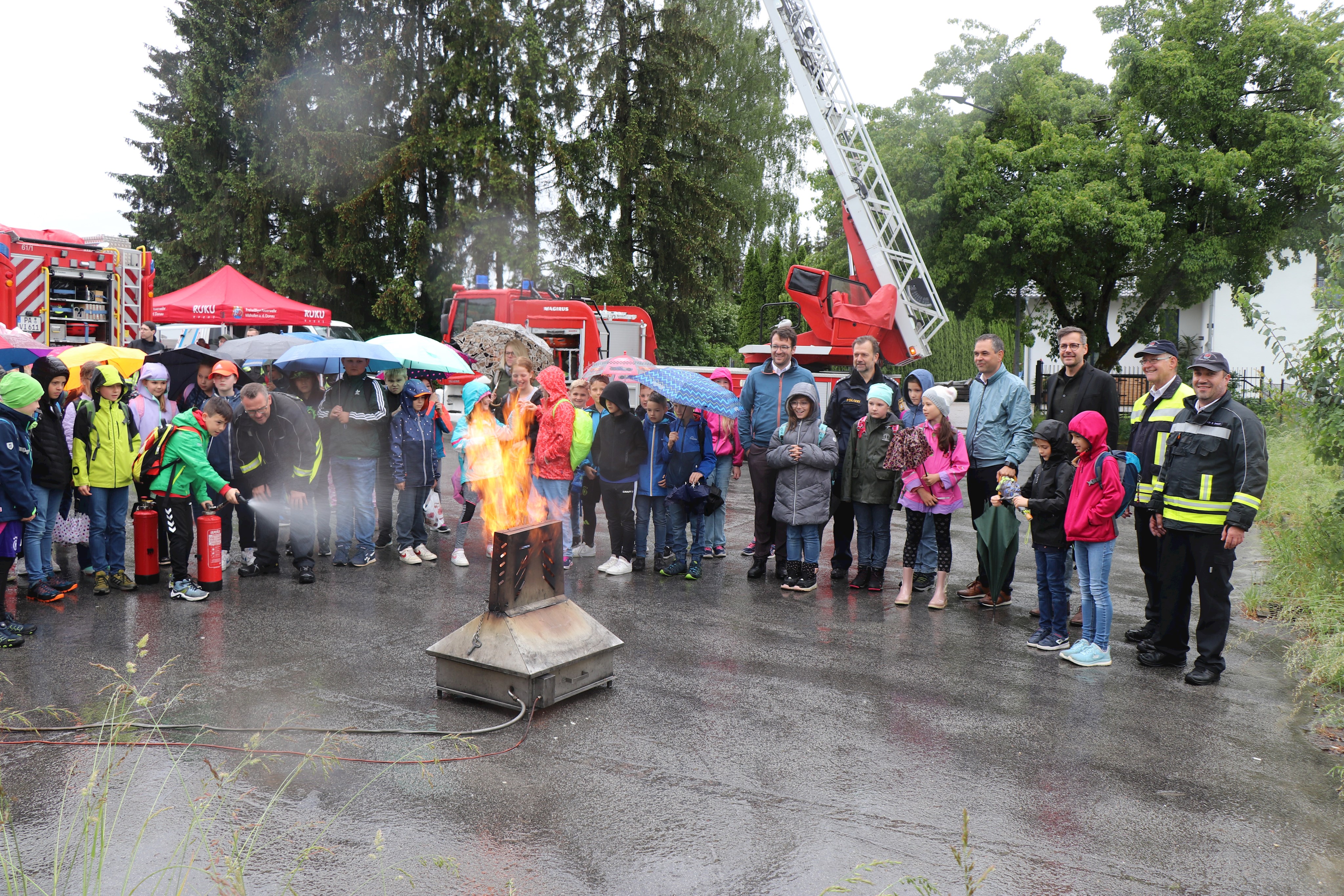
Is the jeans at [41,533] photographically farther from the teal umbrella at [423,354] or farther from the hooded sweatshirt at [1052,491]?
the hooded sweatshirt at [1052,491]

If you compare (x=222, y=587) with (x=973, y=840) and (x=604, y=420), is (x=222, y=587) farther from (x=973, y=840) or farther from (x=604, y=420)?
(x=973, y=840)

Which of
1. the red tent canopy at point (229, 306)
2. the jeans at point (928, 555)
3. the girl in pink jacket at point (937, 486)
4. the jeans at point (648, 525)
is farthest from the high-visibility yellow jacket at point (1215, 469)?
the red tent canopy at point (229, 306)

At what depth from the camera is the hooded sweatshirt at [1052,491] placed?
22.4 ft

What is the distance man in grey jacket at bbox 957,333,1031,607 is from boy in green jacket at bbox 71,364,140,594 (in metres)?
7.06

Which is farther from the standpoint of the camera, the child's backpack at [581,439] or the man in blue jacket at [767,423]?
the child's backpack at [581,439]

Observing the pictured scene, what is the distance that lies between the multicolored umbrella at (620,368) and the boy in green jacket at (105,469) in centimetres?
412

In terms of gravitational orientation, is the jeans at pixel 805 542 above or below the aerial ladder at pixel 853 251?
below

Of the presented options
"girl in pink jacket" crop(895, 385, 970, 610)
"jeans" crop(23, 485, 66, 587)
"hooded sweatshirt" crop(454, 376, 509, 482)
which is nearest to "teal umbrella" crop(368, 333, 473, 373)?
"hooded sweatshirt" crop(454, 376, 509, 482)

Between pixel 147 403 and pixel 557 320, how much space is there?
10.6 metres

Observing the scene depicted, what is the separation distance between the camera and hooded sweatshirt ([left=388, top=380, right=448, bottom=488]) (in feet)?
30.4

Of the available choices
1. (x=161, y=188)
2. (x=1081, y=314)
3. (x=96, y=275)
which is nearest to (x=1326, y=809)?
(x=96, y=275)

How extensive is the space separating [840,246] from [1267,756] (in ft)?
68.4

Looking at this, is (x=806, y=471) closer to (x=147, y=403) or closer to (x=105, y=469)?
(x=105, y=469)

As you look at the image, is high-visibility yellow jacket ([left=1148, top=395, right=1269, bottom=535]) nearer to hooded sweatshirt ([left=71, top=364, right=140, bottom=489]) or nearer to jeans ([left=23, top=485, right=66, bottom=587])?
hooded sweatshirt ([left=71, top=364, right=140, bottom=489])
